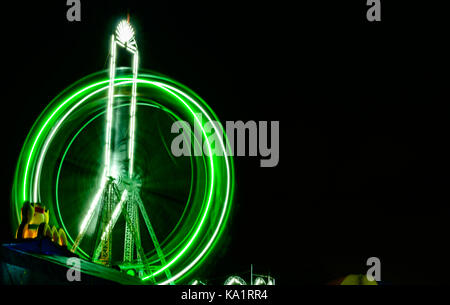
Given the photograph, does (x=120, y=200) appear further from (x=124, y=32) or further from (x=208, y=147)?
(x=124, y=32)

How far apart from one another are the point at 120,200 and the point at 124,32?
5404mm

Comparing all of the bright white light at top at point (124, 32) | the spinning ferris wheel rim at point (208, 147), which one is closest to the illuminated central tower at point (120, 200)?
the bright white light at top at point (124, 32)

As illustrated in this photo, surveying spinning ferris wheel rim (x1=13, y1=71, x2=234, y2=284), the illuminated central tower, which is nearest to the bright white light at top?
the illuminated central tower

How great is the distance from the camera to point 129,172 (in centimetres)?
Answer: 1333

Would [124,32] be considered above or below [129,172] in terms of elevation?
above

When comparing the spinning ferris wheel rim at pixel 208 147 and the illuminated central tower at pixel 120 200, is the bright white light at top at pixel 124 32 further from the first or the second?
the spinning ferris wheel rim at pixel 208 147

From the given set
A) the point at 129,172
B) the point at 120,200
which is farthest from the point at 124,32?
the point at 120,200

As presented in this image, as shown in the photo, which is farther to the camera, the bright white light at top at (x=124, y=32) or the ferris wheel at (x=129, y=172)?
the bright white light at top at (x=124, y=32)

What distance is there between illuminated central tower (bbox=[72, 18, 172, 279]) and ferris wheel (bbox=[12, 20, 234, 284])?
3 cm

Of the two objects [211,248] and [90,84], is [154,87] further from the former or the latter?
[211,248]

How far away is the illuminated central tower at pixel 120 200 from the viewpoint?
1221cm

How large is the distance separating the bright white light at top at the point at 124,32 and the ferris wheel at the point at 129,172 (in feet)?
0.11

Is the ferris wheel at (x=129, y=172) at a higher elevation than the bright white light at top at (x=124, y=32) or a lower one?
lower

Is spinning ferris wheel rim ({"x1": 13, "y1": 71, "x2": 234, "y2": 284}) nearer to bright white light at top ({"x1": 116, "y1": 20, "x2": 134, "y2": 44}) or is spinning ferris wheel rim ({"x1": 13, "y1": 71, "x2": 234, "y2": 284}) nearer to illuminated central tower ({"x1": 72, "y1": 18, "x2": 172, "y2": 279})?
illuminated central tower ({"x1": 72, "y1": 18, "x2": 172, "y2": 279})
